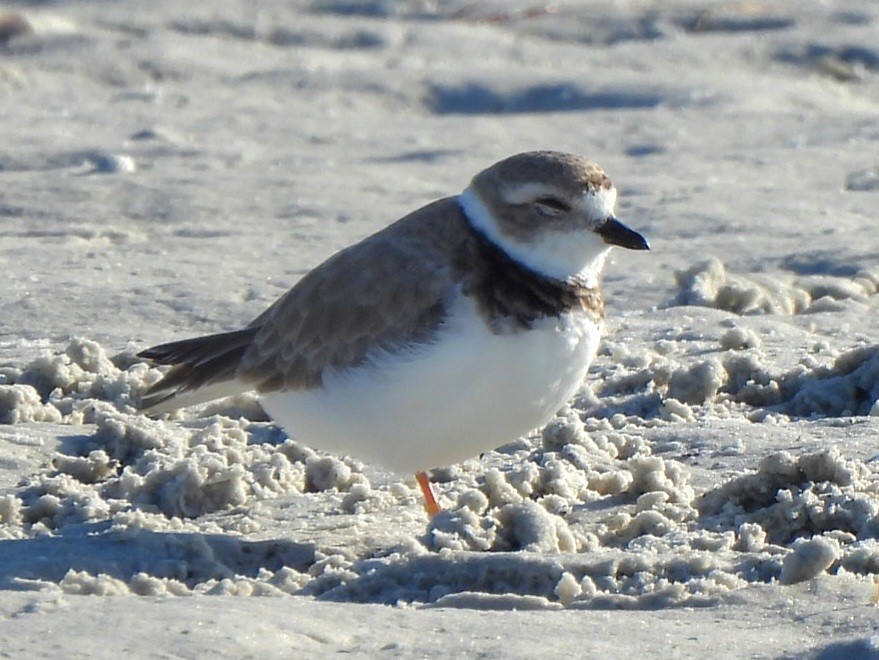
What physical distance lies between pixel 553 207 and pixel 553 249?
5.5 inches

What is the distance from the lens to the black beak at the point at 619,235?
4867 mm

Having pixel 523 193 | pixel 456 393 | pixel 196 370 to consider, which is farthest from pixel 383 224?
pixel 456 393

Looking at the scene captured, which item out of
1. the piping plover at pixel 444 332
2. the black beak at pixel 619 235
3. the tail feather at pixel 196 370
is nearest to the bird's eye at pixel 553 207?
the piping plover at pixel 444 332

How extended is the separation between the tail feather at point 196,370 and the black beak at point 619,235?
48.8 inches

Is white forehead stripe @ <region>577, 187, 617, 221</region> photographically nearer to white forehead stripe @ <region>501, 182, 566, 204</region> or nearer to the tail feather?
white forehead stripe @ <region>501, 182, 566, 204</region>

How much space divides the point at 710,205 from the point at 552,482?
355 cm

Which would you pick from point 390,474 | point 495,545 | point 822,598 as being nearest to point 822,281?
point 390,474

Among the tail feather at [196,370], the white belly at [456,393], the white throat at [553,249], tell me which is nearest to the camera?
the white belly at [456,393]

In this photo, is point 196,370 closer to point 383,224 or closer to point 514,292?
point 514,292

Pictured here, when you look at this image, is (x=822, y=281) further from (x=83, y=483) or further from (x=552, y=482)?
(x=83, y=483)

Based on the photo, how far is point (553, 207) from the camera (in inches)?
193

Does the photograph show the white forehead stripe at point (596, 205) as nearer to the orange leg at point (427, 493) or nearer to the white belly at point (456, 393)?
the white belly at point (456, 393)

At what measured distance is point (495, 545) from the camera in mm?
4562

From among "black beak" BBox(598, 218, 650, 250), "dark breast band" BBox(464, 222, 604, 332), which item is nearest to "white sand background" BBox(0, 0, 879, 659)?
"dark breast band" BBox(464, 222, 604, 332)
